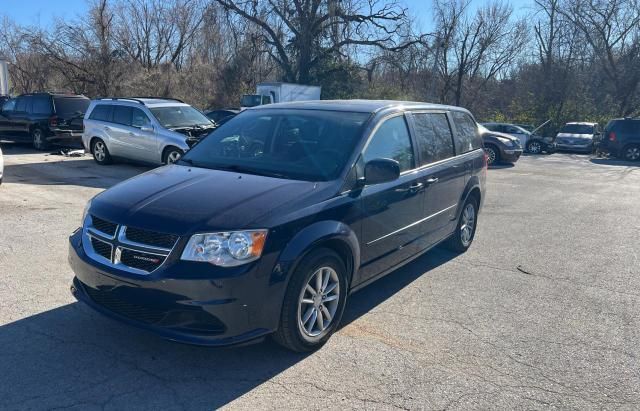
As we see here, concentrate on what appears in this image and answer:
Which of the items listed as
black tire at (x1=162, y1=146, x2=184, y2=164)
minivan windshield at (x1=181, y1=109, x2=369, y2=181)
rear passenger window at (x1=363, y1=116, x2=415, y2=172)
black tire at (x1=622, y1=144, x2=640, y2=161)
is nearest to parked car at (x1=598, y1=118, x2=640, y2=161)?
black tire at (x1=622, y1=144, x2=640, y2=161)

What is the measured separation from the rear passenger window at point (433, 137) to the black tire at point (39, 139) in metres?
14.1

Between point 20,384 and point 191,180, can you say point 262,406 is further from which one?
point 191,180

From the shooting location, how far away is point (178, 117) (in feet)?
42.1

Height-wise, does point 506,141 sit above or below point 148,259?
above

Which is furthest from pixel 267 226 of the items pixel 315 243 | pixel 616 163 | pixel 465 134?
pixel 616 163

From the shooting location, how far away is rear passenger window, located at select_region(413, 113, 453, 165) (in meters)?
5.20

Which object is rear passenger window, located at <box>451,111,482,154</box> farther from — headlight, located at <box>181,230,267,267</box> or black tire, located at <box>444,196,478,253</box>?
headlight, located at <box>181,230,267,267</box>

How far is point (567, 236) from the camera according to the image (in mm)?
7723

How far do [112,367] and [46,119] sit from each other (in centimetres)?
1469

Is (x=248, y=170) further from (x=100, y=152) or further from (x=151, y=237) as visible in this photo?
(x=100, y=152)

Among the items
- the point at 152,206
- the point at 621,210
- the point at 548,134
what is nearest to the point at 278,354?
the point at 152,206

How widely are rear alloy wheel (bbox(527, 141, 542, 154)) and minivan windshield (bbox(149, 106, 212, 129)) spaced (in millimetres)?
17819

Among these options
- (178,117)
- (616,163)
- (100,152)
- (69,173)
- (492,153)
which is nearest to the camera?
(69,173)

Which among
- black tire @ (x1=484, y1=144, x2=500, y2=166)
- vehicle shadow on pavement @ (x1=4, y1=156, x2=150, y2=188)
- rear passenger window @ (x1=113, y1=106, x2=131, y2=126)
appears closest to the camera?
vehicle shadow on pavement @ (x1=4, y1=156, x2=150, y2=188)
